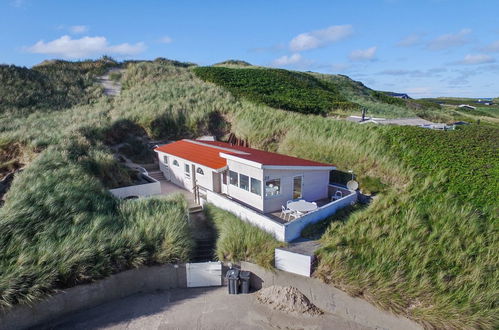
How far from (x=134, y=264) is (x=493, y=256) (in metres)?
11.6

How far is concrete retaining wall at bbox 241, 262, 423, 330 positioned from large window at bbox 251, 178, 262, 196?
10.8 feet

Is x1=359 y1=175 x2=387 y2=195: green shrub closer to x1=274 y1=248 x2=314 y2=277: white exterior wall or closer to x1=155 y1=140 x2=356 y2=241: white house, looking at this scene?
x1=155 y1=140 x2=356 y2=241: white house

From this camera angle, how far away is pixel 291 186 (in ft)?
41.8

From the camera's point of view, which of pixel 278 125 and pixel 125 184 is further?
pixel 278 125

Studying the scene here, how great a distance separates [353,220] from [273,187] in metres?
3.47

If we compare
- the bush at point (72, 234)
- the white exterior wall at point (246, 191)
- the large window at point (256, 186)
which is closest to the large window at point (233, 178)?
the white exterior wall at point (246, 191)

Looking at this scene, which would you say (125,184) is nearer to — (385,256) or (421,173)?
(385,256)

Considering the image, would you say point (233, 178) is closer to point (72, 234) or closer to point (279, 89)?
point (72, 234)

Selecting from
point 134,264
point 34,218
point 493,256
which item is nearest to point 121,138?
point 34,218

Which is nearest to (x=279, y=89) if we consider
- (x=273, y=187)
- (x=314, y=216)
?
(x=273, y=187)

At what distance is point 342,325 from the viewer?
8344mm

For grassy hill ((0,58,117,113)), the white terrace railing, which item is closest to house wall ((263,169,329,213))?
the white terrace railing

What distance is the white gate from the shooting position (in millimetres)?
9711

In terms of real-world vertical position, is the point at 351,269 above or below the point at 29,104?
below
